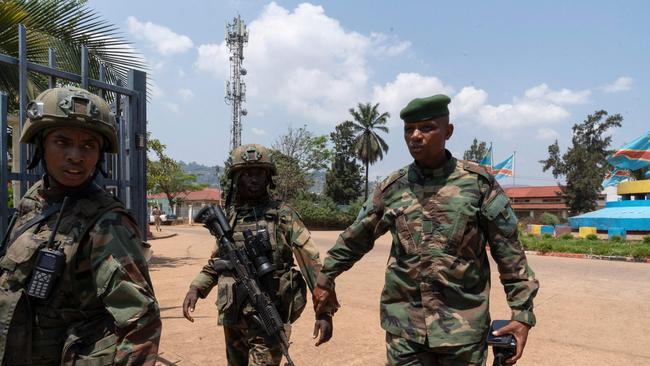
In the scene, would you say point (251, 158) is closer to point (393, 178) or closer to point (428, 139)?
point (393, 178)

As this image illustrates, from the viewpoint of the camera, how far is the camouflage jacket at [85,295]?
155 centimetres

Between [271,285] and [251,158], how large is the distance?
0.87 metres

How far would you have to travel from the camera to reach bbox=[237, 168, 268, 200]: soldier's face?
3.29m

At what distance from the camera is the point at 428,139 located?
2.47 metres

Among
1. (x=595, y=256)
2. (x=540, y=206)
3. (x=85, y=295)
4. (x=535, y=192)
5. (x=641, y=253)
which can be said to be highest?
(x=85, y=295)

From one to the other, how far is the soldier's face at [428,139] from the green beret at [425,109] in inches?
1.1

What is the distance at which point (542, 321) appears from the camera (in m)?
6.29

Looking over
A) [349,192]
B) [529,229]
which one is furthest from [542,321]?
[349,192]

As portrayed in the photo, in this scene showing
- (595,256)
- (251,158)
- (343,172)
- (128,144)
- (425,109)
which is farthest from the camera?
(343,172)

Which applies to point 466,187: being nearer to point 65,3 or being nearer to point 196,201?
point 65,3

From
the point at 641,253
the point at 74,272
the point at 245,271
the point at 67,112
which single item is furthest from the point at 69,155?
the point at 641,253

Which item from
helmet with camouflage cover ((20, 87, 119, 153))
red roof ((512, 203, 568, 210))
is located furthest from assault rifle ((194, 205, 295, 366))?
red roof ((512, 203, 568, 210))

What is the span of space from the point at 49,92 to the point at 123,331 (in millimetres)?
924

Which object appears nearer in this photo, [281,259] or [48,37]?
[281,259]
